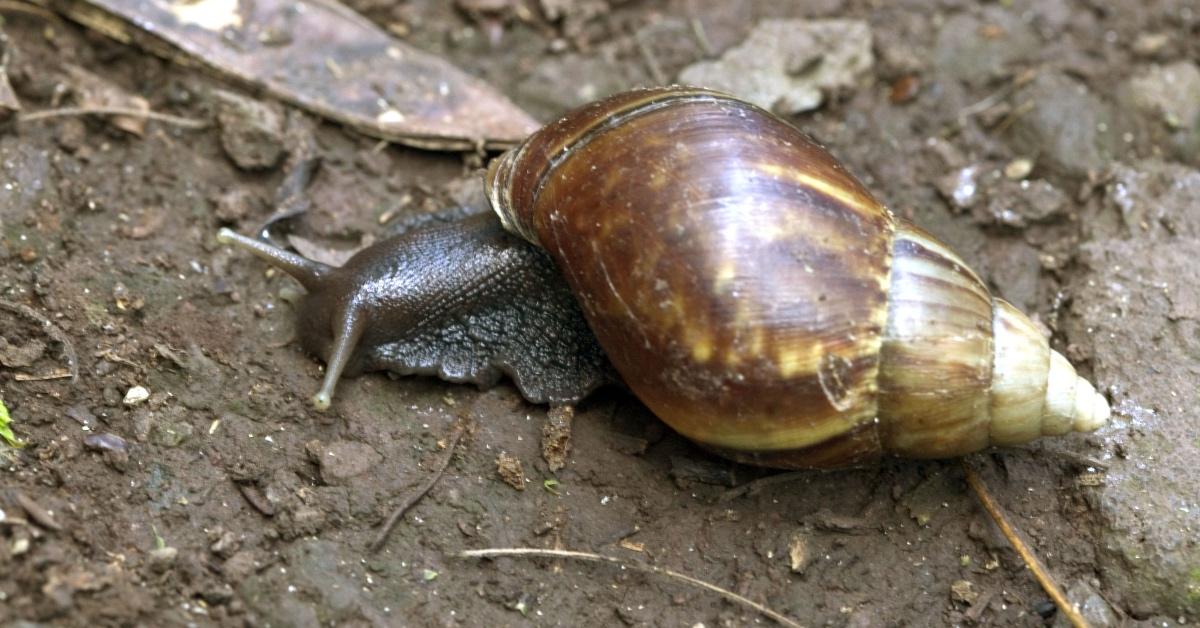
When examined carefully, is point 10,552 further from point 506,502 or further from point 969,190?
point 969,190

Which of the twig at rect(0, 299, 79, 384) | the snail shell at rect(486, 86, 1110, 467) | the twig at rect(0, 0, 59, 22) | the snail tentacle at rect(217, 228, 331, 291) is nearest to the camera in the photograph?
the snail shell at rect(486, 86, 1110, 467)

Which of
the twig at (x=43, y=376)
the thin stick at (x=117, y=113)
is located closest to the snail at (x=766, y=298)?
the twig at (x=43, y=376)

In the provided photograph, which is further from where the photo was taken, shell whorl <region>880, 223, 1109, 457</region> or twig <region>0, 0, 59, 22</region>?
twig <region>0, 0, 59, 22</region>

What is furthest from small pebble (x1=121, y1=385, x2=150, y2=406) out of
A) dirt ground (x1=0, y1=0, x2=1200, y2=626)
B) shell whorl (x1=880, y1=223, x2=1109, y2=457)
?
shell whorl (x1=880, y1=223, x2=1109, y2=457)

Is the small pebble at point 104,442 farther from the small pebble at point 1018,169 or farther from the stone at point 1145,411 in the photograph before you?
the small pebble at point 1018,169

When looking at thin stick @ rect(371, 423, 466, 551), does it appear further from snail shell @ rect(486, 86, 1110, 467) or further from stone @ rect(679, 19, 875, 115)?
stone @ rect(679, 19, 875, 115)

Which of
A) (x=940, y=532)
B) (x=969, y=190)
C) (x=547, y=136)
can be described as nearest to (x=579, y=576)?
(x=940, y=532)
